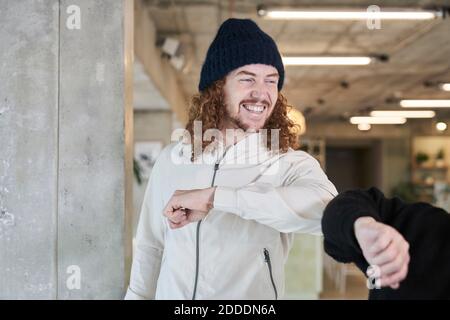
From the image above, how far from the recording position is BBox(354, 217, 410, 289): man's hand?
0.94 metres

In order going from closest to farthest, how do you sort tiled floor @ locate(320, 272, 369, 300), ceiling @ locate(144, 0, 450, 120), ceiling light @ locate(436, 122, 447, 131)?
ceiling @ locate(144, 0, 450, 120) → tiled floor @ locate(320, 272, 369, 300) → ceiling light @ locate(436, 122, 447, 131)

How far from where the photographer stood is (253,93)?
146 cm

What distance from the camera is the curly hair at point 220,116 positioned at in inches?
A: 61.6

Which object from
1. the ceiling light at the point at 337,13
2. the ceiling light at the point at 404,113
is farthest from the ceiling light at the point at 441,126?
the ceiling light at the point at 337,13

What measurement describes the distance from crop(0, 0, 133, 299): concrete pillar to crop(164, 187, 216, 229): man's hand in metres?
0.70

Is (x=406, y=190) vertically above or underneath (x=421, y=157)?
underneath

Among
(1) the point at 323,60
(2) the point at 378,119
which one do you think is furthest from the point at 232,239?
(2) the point at 378,119

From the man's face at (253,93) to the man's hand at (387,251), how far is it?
564mm

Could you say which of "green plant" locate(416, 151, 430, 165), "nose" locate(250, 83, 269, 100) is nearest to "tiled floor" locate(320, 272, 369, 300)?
"nose" locate(250, 83, 269, 100)

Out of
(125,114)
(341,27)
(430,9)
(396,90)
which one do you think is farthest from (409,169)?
(125,114)

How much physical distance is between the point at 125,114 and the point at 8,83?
15.7 inches

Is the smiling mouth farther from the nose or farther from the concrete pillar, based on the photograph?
the concrete pillar

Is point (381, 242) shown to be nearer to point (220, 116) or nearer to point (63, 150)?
point (220, 116)

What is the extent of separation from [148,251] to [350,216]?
0.75 m
